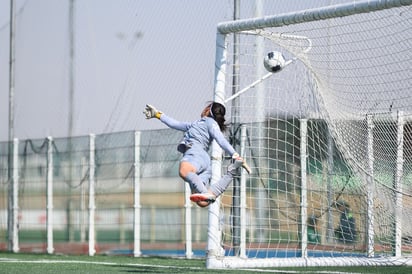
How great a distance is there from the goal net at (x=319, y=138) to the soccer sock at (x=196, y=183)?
1950mm

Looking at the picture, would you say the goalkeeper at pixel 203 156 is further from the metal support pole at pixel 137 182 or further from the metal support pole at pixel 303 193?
the metal support pole at pixel 137 182

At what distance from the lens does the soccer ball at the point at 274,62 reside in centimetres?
1281

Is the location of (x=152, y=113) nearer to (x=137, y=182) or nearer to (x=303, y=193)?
(x=303, y=193)

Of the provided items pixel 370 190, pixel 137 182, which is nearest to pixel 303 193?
pixel 370 190

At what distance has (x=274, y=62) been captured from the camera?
12.8 m

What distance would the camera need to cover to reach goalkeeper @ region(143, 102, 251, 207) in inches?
428

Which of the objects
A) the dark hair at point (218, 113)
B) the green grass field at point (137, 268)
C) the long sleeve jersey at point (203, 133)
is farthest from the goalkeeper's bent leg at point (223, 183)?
the green grass field at point (137, 268)

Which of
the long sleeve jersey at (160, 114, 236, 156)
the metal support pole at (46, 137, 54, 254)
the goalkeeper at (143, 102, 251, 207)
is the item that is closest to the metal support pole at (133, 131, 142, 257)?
the metal support pole at (46, 137, 54, 254)

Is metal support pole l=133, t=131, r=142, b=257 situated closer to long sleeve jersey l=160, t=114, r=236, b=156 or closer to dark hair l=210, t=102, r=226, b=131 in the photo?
dark hair l=210, t=102, r=226, b=131

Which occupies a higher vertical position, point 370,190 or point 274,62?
point 274,62

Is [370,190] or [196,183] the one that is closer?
[196,183]

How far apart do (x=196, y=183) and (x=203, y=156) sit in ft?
1.43

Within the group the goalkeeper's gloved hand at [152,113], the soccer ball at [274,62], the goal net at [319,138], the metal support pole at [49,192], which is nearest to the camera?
the goal net at [319,138]

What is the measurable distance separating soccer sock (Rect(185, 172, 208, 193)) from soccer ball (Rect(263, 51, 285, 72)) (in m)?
2.38
